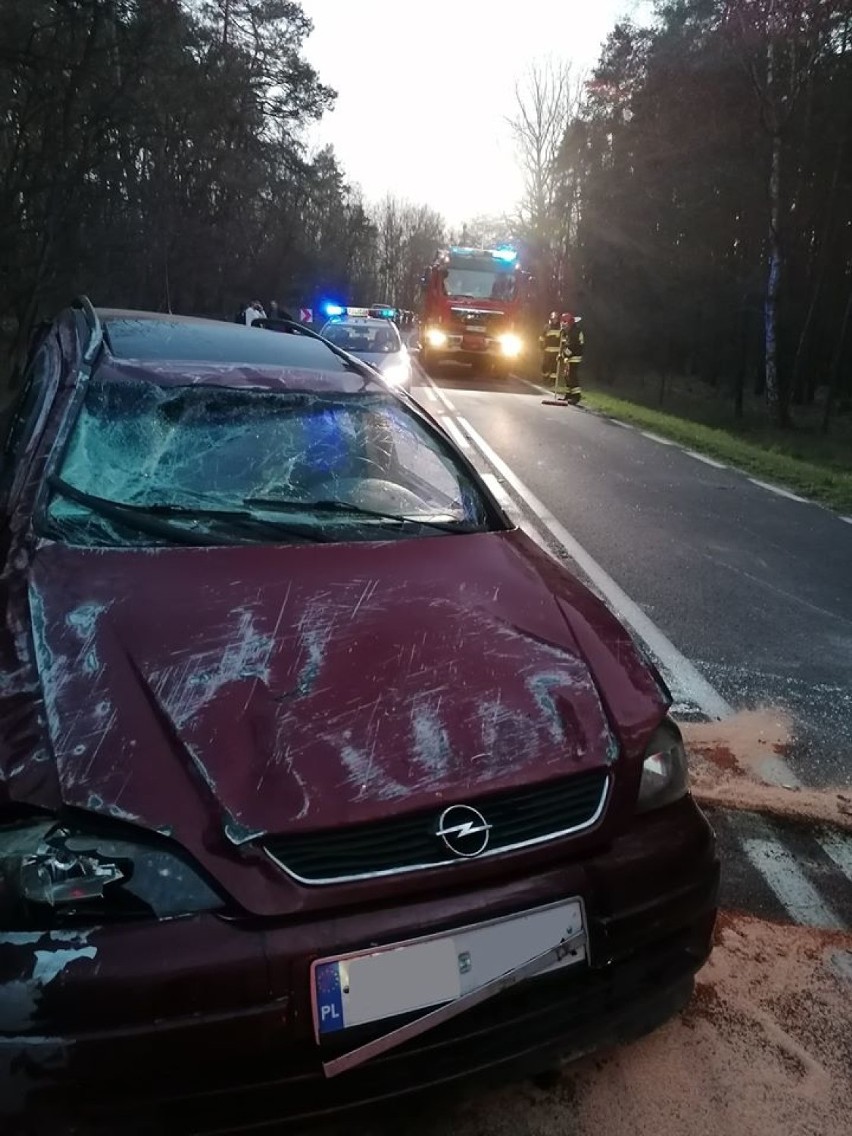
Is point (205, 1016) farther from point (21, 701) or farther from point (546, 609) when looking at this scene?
point (546, 609)

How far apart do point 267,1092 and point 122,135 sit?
2043cm

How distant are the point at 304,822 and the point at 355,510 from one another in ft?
4.96

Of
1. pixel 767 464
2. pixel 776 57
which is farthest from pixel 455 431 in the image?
pixel 776 57

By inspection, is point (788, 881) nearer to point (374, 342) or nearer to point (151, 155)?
point (374, 342)

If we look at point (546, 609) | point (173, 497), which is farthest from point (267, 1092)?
point (173, 497)

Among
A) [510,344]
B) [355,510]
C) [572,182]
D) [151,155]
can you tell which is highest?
[572,182]

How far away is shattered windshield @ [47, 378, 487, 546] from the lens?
116 inches

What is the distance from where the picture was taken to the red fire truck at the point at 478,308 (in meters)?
28.2

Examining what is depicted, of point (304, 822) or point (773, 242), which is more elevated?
point (773, 242)

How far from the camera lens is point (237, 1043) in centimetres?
174

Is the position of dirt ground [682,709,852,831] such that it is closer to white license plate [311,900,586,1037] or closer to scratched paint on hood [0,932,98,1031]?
white license plate [311,900,586,1037]

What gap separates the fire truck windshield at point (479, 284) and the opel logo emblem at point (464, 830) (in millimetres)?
27704

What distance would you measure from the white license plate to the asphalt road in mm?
2437

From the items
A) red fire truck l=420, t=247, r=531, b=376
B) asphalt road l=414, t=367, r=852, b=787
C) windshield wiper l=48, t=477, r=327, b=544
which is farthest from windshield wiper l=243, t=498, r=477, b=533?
red fire truck l=420, t=247, r=531, b=376
